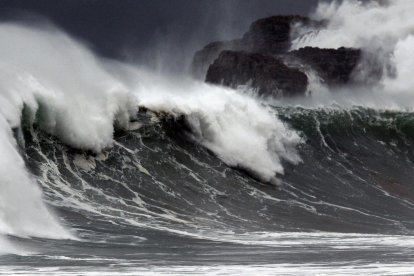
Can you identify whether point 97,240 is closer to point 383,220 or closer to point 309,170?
point 383,220

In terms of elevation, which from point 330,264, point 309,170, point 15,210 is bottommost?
point 330,264

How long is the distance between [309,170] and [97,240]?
16491 millimetres

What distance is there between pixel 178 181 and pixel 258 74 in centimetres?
4150

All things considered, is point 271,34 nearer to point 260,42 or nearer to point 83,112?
point 260,42

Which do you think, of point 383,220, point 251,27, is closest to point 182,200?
point 383,220

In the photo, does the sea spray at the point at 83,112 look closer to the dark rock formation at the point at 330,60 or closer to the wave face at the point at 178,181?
the wave face at the point at 178,181

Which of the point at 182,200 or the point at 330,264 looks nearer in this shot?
the point at 330,264

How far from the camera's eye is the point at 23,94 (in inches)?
910

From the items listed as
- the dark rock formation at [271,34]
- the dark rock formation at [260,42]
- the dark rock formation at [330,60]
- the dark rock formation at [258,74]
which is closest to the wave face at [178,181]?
the dark rock formation at [258,74]

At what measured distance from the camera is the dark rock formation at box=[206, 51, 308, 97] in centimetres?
5678

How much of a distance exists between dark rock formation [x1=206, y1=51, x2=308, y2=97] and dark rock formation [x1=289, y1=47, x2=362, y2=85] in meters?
3.40

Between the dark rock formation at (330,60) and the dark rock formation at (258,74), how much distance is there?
3397mm

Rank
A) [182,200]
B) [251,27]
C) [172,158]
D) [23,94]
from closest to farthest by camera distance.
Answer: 1. [182,200]
2. [23,94]
3. [172,158]
4. [251,27]

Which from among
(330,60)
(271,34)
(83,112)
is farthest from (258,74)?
(83,112)
